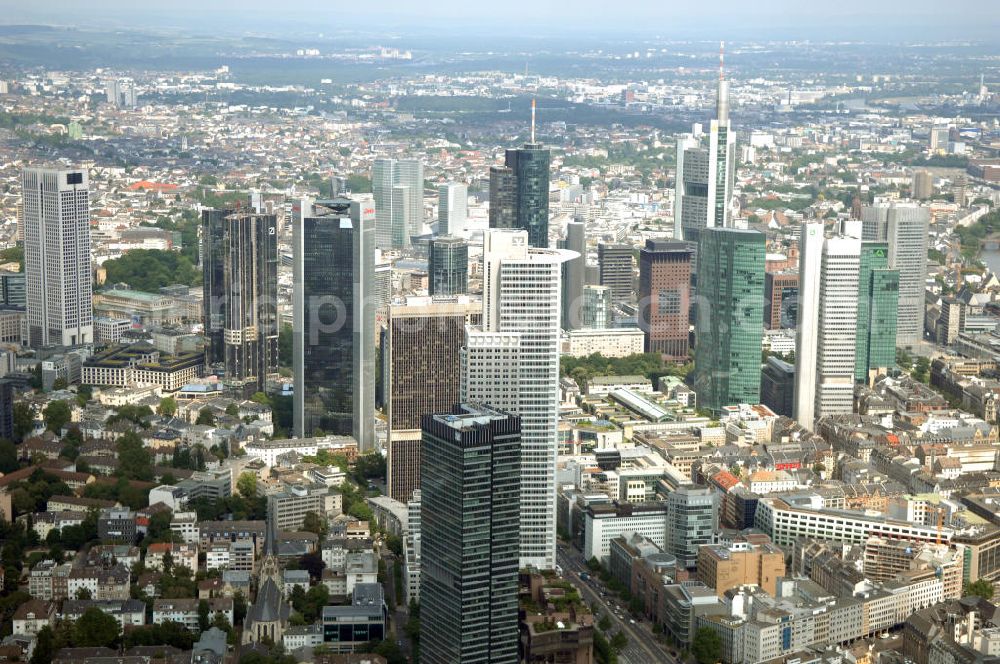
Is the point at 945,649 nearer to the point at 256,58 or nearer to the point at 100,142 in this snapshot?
the point at 100,142

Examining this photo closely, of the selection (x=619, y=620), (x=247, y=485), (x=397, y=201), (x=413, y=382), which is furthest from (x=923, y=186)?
(x=619, y=620)

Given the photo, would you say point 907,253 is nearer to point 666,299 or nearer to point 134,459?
point 666,299

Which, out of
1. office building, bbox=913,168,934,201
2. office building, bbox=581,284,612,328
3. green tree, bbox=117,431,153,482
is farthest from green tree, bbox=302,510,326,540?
office building, bbox=913,168,934,201

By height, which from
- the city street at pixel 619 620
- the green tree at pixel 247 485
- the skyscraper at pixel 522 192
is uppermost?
the skyscraper at pixel 522 192

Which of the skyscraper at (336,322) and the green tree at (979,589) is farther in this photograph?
the skyscraper at (336,322)

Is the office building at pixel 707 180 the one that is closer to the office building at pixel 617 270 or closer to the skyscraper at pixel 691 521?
the office building at pixel 617 270

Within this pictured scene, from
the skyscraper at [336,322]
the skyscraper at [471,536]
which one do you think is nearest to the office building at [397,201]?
the skyscraper at [336,322]

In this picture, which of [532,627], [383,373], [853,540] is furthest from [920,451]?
[532,627]
